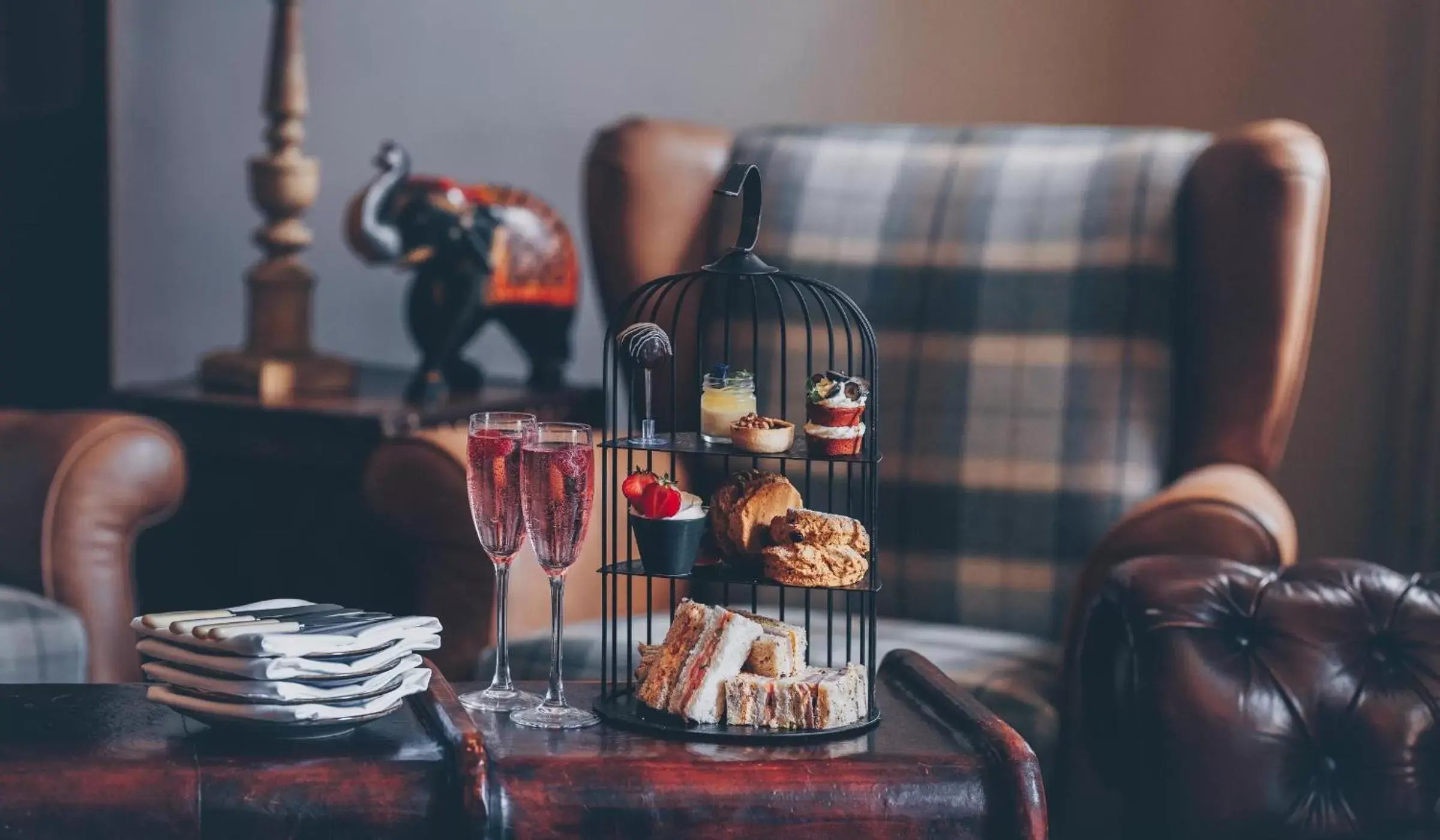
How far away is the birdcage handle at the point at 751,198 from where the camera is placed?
115 cm

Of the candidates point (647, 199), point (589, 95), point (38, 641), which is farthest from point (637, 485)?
point (589, 95)

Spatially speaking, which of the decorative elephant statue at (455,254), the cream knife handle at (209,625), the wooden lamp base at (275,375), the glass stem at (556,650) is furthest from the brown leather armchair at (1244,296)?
the wooden lamp base at (275,375)

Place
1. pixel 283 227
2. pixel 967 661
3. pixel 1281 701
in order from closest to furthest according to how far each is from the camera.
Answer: pixel 1281 701, pixel 967 661, pixel 283 227

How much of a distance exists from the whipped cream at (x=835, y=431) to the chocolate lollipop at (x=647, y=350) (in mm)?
112

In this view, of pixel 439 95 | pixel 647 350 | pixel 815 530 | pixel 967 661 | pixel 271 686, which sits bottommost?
pixel 967 661

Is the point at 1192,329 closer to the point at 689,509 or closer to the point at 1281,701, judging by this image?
the point at 1281,701

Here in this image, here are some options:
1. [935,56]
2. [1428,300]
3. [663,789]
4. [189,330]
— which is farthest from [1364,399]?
[189,330]

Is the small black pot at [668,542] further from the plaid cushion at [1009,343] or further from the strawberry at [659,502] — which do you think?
the plaid cushion at [1009,343]

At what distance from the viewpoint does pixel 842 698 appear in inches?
44.9

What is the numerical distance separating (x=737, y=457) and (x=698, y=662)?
17 cm

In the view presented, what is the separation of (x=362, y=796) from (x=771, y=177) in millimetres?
1299

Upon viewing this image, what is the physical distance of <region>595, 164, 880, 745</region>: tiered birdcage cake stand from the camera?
1.15 metres

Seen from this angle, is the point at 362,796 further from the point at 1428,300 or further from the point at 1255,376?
the point at 1428,300

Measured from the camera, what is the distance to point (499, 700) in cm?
120
